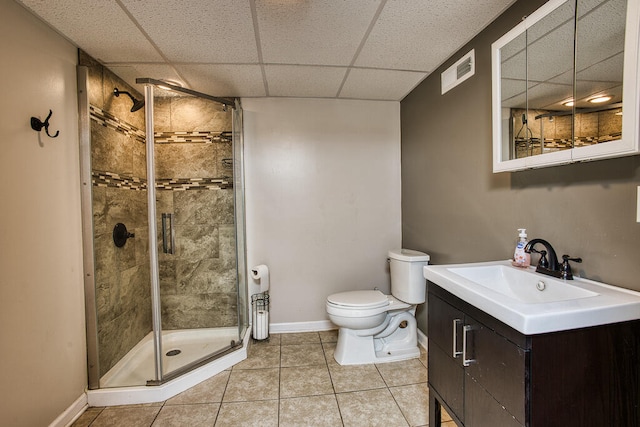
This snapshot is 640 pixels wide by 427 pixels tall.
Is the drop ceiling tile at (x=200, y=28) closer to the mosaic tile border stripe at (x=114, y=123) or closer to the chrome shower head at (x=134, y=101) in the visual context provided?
the chrome shower head at (x=134, y=101)

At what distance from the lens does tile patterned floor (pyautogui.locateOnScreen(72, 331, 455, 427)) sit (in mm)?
1577

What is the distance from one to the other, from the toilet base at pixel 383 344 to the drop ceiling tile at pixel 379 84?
6.21 feet

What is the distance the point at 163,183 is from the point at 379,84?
1959mm

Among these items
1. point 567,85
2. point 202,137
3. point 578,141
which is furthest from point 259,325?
point 567,85

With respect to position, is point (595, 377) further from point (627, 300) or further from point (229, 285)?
point (229, 285)

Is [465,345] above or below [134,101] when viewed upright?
below

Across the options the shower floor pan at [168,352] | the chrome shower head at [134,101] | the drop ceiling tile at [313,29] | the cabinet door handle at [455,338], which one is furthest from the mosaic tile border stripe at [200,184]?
the cabinet door handle at [455,338]

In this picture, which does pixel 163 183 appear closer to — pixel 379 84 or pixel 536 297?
pixel 379 84

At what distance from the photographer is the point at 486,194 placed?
166 centimetres

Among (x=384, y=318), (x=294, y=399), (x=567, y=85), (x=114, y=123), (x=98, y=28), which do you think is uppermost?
(x=98, y=28)

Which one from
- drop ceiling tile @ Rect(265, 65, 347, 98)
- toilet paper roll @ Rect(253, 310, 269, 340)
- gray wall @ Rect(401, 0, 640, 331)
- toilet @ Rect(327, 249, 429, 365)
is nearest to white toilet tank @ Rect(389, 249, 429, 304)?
toilet @ Rect(327, 249, 429, 365)

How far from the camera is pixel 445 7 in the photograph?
141 cm

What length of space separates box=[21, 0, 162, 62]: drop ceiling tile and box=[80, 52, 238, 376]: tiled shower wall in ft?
0.54

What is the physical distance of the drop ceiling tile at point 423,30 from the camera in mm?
1411
